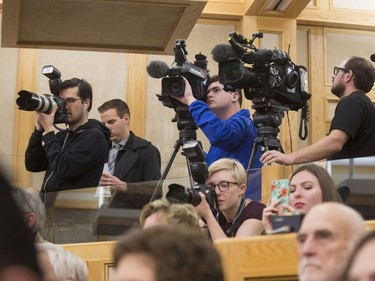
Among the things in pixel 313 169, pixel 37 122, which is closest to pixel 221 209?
pixel 313 169

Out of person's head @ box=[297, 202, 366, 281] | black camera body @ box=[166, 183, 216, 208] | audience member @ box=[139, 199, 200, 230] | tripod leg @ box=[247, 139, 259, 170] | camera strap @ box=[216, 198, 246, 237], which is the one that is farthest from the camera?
tripod leg @ box=[247, 139, 259, 170]

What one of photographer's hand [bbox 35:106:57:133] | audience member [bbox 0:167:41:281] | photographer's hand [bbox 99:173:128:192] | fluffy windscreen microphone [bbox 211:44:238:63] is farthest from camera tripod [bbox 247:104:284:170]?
audience member [bbox 0:167:41:281]

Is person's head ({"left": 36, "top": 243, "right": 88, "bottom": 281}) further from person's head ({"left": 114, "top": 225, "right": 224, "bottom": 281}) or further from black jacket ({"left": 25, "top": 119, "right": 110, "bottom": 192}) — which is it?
black jacket ({"left": 25, "top": 119, "right": 110, "bottom": 192})

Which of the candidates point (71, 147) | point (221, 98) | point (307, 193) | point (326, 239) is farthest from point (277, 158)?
point (326, 239)

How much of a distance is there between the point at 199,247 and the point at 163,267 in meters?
0.05

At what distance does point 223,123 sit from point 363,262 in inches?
90.1

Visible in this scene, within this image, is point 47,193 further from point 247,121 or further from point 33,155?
point 247,121

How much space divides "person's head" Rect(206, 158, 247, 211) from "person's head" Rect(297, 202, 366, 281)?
1.33 m

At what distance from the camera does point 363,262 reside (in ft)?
2.72

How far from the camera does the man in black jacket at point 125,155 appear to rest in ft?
11.3

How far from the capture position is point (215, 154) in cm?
324

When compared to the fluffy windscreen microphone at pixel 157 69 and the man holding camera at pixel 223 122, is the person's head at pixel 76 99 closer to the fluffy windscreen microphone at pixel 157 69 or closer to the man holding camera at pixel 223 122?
the fluffy windscreen microphone at pixel 157 69

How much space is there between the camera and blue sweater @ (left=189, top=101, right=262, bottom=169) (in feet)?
10.2

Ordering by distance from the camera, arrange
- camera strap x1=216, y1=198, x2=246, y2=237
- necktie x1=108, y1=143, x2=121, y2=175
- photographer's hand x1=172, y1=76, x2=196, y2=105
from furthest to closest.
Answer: necktie x1=108, y1=143, x2=121, y2=175 → photographer's hand x1=172, y1=76, x2=196, y2=105 → camera strap x1=216, y1=198, x2=246, y2=237
